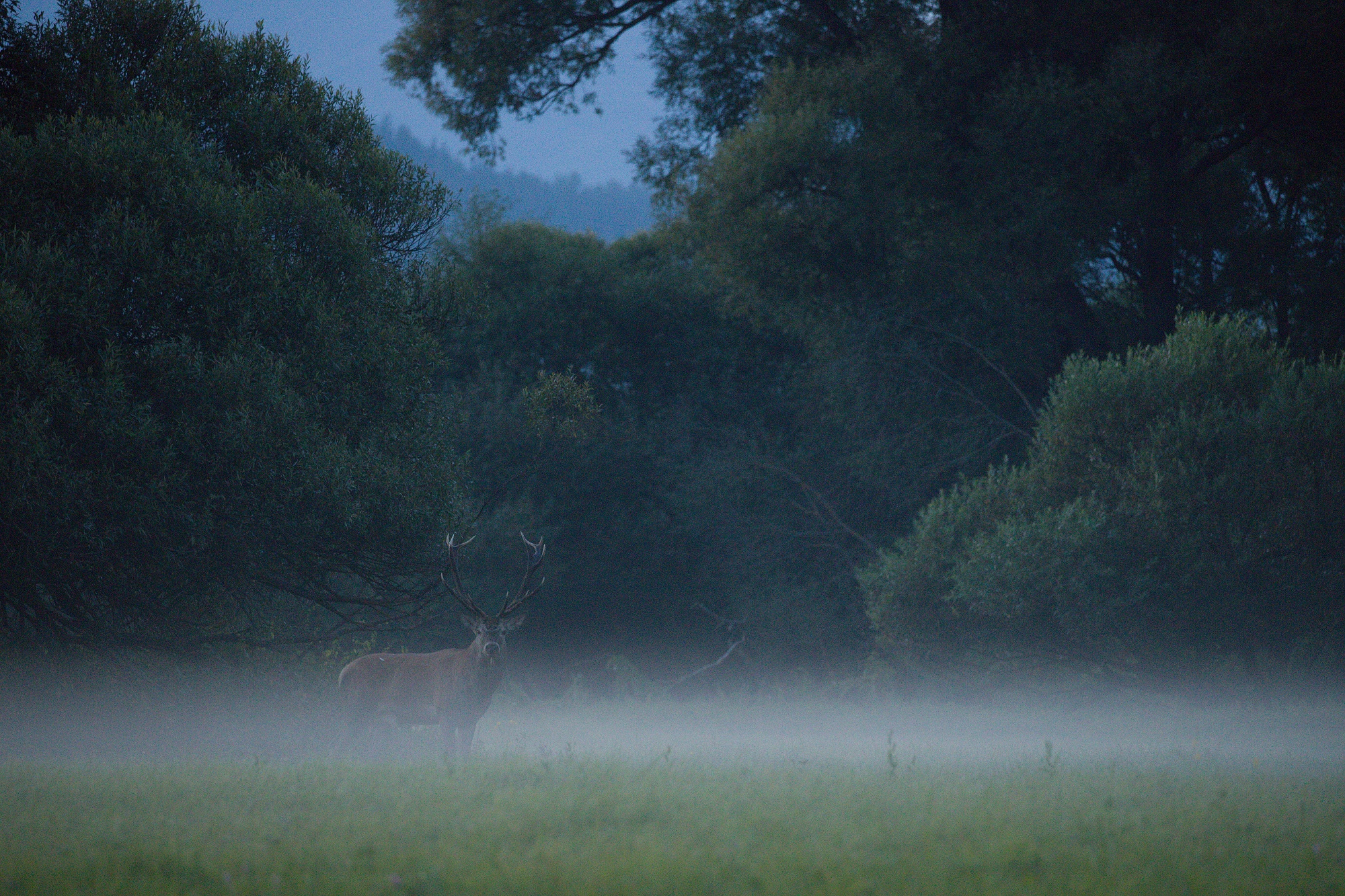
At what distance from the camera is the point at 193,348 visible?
1369 centimetres

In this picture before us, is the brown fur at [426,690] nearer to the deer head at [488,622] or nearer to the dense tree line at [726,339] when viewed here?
the deer head at [488,622]

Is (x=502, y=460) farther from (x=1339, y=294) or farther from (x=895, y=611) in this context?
(x=1339, y=294)

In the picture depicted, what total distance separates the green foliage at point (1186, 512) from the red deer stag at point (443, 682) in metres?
9.47

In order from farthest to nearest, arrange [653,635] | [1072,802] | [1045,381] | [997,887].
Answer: [653,635] < [1045,381] < [1072,802] < [997,887]

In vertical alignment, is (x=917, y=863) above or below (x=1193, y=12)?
below

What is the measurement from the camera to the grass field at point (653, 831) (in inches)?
284

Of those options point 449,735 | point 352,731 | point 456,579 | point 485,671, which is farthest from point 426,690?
point 456,579

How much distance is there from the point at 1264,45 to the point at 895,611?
1360cm

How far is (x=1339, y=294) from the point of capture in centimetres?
2631

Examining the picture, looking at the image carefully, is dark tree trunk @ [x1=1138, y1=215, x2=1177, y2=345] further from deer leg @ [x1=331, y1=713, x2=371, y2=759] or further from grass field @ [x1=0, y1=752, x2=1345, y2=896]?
deer leg @ [x1=331, y1=713, x2=371, y2=759]

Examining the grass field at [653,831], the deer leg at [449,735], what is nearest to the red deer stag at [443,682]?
the deer leg at [449,735]

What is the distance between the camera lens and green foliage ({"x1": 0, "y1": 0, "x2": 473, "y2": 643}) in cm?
1288

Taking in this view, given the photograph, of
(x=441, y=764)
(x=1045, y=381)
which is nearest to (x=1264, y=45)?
(x=1045, y=381)

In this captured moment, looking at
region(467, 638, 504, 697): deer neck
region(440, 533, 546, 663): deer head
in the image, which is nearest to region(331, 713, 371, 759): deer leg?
region(467, 638, 504, 697): deer neck
